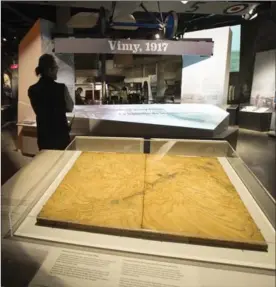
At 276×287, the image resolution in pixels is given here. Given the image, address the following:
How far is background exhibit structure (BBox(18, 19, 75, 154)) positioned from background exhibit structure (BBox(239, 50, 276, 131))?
0.96 metres

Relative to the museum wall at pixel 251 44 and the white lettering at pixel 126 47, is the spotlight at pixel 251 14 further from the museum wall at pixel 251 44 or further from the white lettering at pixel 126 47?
the white lettering at pixel 126 47

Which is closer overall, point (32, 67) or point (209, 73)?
point (32, 67)

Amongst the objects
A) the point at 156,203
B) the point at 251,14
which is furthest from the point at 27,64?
the point at 251,14

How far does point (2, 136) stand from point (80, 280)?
70 centimetres

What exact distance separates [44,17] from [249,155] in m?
1.50

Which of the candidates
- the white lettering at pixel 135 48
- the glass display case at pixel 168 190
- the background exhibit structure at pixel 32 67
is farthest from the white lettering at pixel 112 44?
the glass display case at pixel 168 190

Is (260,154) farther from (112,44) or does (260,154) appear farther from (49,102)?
(49,102)

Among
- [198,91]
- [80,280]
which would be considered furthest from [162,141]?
[80,280]

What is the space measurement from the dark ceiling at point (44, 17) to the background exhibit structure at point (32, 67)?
0.04 metres

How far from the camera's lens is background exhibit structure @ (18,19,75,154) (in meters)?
1.28

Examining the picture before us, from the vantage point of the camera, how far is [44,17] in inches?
52.0

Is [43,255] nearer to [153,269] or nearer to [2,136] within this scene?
[153,269]

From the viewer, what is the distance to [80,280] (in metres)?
0.78

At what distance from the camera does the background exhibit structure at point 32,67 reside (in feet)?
4.21
